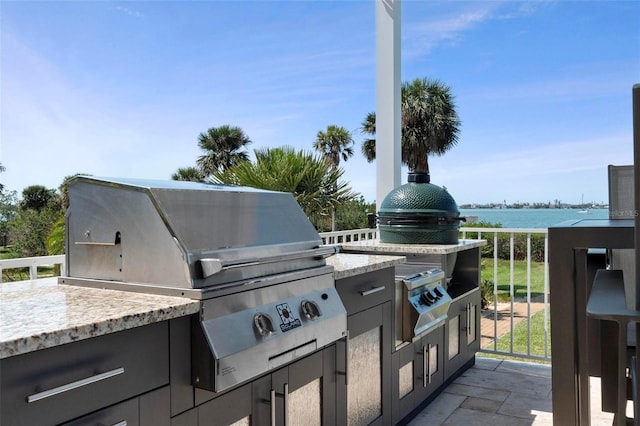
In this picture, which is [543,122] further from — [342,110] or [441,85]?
[342,110]

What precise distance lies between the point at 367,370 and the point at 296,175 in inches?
160

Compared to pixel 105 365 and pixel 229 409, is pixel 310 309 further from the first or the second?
pixel 105 365

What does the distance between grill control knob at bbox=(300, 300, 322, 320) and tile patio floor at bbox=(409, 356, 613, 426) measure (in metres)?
1.45

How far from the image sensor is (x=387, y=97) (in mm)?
3951

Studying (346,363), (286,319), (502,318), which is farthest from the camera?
(502,318)

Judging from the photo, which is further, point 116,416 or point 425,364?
point 425,364

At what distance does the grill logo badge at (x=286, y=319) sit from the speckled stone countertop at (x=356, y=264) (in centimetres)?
37

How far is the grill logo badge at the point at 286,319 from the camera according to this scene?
156cm

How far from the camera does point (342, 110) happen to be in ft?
75.2

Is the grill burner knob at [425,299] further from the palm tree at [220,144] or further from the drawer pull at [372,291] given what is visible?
the palm tree at [220,144]

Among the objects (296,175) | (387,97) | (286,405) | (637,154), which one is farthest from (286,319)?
(296,175)

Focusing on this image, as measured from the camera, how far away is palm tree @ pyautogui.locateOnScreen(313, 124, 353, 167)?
921 inches

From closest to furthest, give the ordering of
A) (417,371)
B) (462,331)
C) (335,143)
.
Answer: (417,371)
(462,331)
(335,143)

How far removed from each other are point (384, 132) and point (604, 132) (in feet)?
64.5
